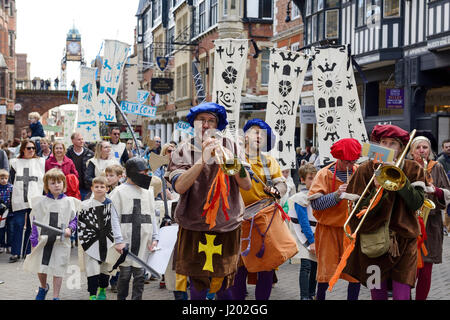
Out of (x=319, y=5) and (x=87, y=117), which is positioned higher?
(x=319, y=5)

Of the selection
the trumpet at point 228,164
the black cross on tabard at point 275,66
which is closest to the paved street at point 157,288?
the trumpet at point 228,164

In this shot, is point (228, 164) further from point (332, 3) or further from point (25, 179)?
point (332, 3)

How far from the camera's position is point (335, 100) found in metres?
10.4

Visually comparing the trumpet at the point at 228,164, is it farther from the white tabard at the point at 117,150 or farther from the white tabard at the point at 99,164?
the white tabard at the point at 117,150

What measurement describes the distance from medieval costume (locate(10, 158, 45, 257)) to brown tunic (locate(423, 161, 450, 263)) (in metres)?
5.81

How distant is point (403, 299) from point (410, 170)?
3.11 feet

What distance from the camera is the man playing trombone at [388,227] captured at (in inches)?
180

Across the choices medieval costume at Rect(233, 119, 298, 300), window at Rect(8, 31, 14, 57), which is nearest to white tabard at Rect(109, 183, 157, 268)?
medieval costume at Rect(233, 119, 298, 300)

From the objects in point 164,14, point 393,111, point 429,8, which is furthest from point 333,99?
point 164,14

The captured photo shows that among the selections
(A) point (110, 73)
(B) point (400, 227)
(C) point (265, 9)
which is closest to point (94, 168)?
(A) point (110, 73)

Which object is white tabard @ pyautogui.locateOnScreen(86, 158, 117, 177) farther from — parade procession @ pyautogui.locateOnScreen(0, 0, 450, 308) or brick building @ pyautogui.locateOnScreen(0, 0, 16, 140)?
brick building @ pyautogui.locateOnScreen(0, 0, 16, 140)

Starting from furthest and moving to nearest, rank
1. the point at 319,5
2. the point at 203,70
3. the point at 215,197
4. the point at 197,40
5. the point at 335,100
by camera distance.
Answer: the point at 197,40 → the point at 203,70 → the point at 319,5 → the point at 335,100 → the point at 215,197

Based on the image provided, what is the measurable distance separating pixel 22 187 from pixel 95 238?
140 inches

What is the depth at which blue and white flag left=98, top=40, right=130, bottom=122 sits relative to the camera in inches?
483
